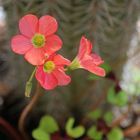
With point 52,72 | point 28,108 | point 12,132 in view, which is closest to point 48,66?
point 52,72

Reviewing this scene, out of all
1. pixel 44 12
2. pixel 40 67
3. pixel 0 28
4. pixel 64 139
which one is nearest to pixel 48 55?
pixel 40 67

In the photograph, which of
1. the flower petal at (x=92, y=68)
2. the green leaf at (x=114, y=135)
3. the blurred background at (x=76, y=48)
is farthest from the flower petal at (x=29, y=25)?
the green leaf at (x=114, y=135)

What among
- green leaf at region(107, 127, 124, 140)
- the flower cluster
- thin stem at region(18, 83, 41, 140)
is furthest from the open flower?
green leaf at region(107, 127, 124, 140)

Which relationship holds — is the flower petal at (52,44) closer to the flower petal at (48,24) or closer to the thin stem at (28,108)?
the flower petal at (48,24)

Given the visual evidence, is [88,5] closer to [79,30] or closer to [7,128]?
[79,30]

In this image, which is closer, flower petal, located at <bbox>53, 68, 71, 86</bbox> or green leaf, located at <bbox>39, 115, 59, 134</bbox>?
flower petal, located at <bbox>53, 68, 71, 86</bbox>

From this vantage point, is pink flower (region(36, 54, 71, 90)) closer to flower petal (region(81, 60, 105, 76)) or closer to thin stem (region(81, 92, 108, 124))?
flower petal (region(81, 60, 105, 76))

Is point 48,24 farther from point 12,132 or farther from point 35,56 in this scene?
point 12,132
